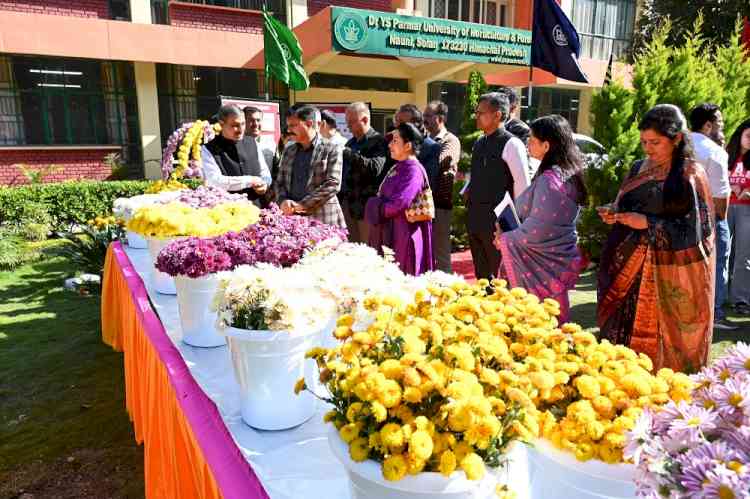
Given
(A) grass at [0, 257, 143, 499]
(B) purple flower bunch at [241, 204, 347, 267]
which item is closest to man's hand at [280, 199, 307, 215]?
(B) purple flower bunch at [241, 204, 347, 267]

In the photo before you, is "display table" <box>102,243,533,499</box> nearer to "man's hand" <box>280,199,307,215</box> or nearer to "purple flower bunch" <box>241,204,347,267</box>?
"purple flower bunch" <box>241,204,347,267</box>

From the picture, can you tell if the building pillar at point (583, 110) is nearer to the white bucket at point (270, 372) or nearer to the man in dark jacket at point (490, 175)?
the man in dark jacket at point (490, 175)

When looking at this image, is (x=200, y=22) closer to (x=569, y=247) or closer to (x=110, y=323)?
(x=110, y=323)

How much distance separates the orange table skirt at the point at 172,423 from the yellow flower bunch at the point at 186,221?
1.30ft

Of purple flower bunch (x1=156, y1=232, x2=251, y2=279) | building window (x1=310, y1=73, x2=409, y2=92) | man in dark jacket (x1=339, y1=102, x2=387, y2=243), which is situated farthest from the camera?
building window (x1=310, y1=73, x2=409, y2=92)

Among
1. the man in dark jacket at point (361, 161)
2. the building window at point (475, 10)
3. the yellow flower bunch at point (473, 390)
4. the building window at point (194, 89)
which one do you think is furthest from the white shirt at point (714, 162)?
the building window at point (475, 10)

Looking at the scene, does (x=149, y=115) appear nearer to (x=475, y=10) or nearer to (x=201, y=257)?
(x=475, y=10)

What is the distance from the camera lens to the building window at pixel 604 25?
715 inches

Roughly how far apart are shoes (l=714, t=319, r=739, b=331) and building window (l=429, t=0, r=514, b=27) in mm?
13348

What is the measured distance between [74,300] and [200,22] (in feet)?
29.0

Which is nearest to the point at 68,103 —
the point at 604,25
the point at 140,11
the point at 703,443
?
the point at 140,11

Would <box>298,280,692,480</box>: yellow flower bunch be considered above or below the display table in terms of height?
above

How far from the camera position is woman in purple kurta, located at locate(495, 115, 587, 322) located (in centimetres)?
275

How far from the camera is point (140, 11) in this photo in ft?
37.0
